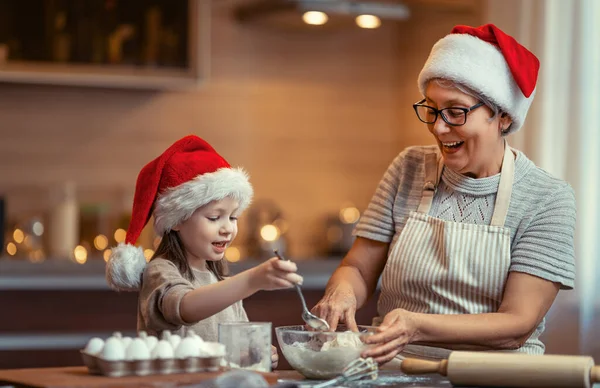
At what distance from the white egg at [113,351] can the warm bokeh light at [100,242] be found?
2492mm

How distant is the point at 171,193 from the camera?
1752mm

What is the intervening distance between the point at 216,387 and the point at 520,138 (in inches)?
90.1

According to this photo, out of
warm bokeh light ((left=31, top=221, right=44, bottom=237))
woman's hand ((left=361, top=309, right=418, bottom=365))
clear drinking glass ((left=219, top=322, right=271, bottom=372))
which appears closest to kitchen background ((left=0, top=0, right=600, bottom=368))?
warm bokeh light ((left=31, top=221, right=44, bottom=237))

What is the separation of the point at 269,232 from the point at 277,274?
8.91 ft

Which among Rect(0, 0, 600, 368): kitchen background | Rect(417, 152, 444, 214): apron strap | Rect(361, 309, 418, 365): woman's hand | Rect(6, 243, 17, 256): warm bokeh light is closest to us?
Rect(361, 309, 418, 365): woman's hand

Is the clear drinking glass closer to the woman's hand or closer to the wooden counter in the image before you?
the woman's hand

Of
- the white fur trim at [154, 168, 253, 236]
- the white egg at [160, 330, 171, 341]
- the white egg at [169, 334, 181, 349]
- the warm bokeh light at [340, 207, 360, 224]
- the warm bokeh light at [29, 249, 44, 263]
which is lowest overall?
the white egg at [169, 334, 181, 349]

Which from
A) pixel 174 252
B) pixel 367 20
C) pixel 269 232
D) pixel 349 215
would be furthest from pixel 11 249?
pixel 174 252

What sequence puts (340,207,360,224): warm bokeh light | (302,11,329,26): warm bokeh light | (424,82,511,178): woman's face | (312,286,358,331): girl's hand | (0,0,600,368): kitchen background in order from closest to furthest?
1. (312,286,358,331): girl's hand
2. (424,82,511,178): woman's face
3. (0,0,600,368): kitchen background
4. (302,11,329,26): warm bokeh light
5. (340,207,360,224): warm bokeh light

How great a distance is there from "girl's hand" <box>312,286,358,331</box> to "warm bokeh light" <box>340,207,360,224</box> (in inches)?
91.2

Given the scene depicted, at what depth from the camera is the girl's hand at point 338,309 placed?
187cm

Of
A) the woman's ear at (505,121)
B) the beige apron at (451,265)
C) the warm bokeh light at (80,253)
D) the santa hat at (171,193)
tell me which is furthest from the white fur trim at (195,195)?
the warm bokeh light at (80,253)

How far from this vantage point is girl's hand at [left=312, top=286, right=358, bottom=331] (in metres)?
1.87

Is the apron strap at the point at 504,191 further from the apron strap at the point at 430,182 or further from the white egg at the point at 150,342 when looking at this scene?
the white egg at the point at 150,342
